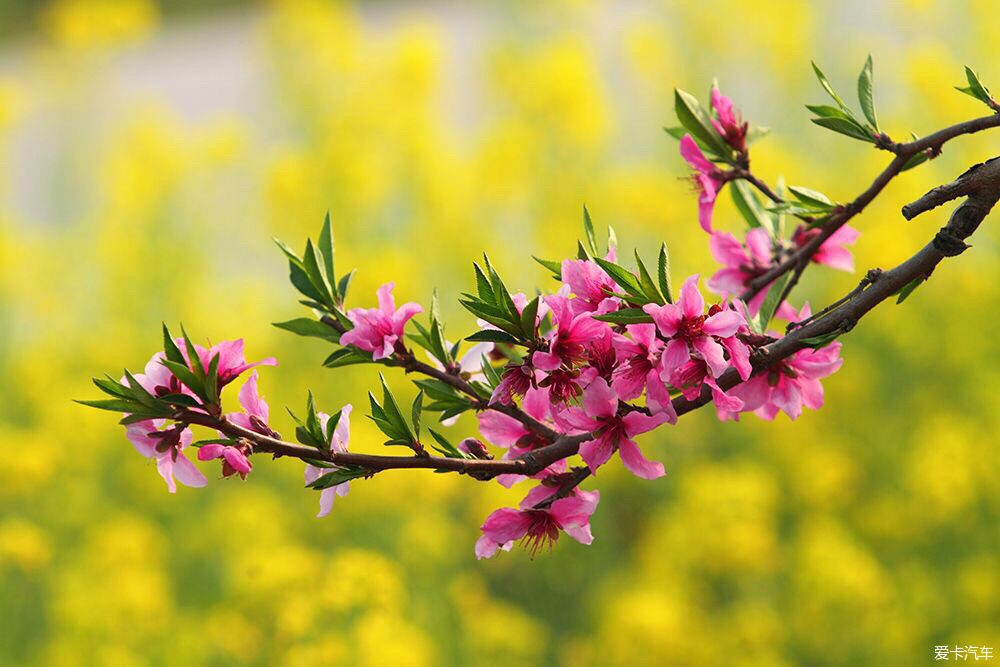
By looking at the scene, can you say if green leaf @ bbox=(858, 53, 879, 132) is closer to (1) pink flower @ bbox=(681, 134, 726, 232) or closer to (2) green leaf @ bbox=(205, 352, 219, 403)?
(1) pink flower @ bbox=(681, 134, 726, 232)

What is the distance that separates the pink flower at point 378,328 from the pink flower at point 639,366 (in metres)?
0.13

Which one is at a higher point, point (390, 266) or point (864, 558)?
point (390, 266)

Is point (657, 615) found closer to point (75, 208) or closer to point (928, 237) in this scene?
point (928, 237)

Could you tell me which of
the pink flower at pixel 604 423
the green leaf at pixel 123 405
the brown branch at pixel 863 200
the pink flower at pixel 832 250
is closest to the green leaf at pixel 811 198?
the brown branch at pixel 863 200

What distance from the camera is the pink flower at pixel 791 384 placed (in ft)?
2.50

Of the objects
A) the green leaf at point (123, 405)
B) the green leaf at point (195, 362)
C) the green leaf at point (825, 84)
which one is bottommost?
the green leaf at point (123, 405)

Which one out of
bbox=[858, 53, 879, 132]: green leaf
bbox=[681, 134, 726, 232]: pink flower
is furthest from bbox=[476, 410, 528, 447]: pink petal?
bbox=[858, 53, 879, 132]: green leaf

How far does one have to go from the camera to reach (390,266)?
9.95 ft

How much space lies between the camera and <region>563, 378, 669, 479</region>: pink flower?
2.20ft

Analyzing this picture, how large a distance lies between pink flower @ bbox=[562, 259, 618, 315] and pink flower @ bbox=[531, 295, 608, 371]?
12mm

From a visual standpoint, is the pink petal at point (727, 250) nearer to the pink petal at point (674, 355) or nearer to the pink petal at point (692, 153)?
the pink petal at point (692, 153)

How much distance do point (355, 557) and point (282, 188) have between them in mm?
1773

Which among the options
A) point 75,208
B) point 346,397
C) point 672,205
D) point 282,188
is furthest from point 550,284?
point 75,208

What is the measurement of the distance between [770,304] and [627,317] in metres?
0.19
